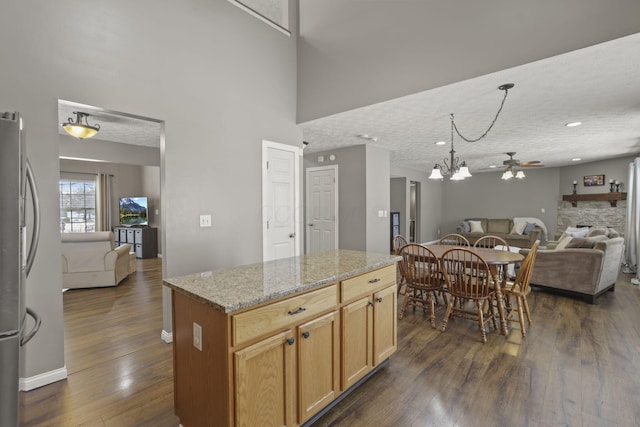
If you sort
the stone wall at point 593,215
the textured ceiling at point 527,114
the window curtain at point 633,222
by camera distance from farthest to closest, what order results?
the stone wall at point 593,215
the window curtain at point 633,222
the textured ceiling at point 527,114

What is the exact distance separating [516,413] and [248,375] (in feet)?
5.66

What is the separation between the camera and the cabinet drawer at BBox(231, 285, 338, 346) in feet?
4.51

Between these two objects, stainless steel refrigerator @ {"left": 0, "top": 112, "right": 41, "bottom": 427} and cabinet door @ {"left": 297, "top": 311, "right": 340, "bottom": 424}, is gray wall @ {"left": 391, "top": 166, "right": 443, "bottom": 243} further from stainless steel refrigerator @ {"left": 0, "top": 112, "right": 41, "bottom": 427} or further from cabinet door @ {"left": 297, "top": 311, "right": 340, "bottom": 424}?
stainless steel refrigerator @ {"left": 0, "top": 112, "right": 41, "bottom": 427}

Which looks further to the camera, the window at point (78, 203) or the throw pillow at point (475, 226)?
the throw pillow at point (475, 226)

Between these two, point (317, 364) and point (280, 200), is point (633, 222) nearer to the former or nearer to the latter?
point (280, 200)

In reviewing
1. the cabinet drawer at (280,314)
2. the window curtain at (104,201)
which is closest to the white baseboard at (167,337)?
the cabinet drawer at (280,314)

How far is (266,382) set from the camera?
4.91 ft

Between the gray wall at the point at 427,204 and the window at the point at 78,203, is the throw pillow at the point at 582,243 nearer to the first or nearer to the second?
the gray wall at the point at 427,204

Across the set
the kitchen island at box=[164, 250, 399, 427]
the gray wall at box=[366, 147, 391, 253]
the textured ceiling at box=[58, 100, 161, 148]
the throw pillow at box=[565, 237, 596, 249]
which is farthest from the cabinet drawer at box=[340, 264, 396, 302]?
the throw pillow at box=[565, 237, 596, 249]

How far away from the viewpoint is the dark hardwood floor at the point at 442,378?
6.21 feet

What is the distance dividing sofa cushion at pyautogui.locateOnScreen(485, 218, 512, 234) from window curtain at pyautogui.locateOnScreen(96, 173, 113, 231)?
415 inches

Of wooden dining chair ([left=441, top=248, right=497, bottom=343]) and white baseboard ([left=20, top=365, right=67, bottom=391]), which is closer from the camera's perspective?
white baseboard ([left=20, top=365, right=67, bottom=391])

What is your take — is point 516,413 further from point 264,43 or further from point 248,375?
point 264,43

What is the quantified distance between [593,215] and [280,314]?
9239 mm
